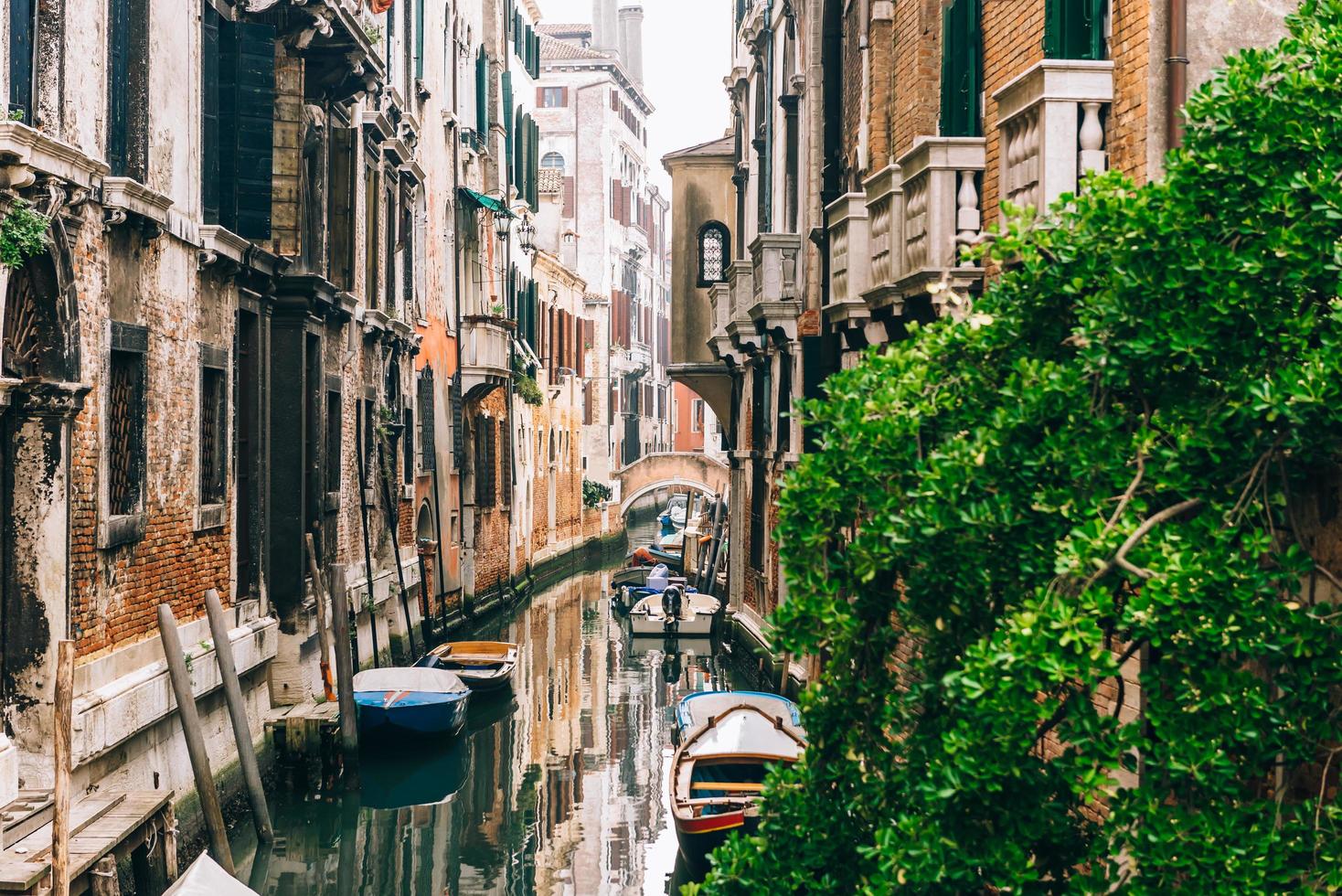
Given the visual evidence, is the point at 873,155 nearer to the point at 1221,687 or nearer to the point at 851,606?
the point at 851,606

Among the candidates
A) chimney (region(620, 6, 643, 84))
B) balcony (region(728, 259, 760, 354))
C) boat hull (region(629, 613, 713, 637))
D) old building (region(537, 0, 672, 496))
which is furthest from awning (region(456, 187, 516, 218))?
chimney (region(620, 6, 643, 84))

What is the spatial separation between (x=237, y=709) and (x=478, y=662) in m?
8.11

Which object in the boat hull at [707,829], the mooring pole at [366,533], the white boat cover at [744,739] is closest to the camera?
the boat hull at [707,829]

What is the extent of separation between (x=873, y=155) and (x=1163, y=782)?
8.83 meters

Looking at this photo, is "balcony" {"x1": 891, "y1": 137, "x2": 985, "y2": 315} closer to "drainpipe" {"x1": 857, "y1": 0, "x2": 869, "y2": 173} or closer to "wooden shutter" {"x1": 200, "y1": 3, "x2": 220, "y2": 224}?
"drainpipe" {"x1": 857, "y1": 0, "x2": 869, "y2": 173}

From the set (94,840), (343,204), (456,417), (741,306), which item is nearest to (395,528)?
(343,204)

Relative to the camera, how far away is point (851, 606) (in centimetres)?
493

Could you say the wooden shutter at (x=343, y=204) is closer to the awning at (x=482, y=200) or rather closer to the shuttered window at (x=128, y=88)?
the shuttered window at (x=128, y=88)

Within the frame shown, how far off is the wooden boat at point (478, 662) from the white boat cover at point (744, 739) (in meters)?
6.15

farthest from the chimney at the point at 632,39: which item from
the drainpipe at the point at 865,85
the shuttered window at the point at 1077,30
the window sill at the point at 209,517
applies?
the shuttered window at the point at 1077,30

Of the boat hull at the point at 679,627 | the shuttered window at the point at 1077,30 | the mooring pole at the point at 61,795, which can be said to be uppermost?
the shuttered window at the point at 1077,30

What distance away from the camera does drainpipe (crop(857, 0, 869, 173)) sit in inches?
500

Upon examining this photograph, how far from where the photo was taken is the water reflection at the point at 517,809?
38.8 ft

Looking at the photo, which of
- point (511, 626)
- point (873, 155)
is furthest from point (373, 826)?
point (511, 626)
